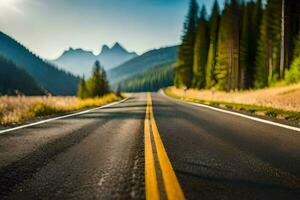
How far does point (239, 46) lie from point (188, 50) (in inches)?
887

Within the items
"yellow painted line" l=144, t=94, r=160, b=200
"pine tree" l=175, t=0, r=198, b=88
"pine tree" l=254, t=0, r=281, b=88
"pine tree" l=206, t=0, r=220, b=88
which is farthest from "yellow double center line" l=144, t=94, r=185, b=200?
"pine tree" l=175, t=0, r=198, b=88

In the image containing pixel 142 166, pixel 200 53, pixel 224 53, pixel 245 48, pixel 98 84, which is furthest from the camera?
pixel 200 53

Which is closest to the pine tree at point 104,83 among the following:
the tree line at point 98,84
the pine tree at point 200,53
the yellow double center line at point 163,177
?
the tree line at point 98,84

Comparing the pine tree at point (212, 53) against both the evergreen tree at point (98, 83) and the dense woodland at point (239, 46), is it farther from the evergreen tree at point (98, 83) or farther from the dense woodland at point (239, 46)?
the evergreen tree at point (98, 83)

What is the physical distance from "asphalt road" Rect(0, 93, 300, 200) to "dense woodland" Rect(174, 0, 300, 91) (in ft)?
92.0

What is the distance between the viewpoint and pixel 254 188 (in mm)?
3373

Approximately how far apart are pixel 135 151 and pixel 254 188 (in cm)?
239

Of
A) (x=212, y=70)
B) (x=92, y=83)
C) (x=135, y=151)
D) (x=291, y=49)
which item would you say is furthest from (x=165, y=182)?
(x=212, y=70)

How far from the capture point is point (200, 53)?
6400cm

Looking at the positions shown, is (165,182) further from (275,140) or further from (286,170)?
(275,140)

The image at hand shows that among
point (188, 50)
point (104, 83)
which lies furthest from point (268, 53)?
point (104, 83)

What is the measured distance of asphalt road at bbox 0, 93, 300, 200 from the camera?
327 centimetres

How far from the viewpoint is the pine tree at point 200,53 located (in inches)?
2501

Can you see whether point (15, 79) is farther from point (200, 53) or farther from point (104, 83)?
point (104, 83)
